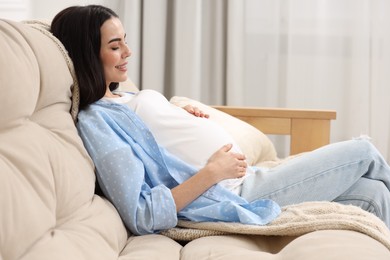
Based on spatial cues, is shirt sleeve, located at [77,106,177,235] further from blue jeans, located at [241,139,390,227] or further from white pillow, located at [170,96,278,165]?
white pillow, located at [170,96,278,165]

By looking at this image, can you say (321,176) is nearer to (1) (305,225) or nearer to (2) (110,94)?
(1) (305,225)

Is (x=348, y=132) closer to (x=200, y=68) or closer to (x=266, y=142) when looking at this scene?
(x=200, y=68)

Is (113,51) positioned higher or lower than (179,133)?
higher

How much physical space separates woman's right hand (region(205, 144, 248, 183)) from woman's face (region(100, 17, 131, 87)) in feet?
1.03

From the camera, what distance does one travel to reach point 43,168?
1.14m

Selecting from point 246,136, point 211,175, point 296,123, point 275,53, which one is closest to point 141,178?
point 211,175

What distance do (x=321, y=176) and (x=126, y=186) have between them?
53 centimetres

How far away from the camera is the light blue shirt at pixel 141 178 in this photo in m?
1.46

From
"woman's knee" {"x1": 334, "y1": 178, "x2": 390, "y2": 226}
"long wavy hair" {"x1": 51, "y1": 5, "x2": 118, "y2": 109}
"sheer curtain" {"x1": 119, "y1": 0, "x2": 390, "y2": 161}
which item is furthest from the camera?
"sheer curtain" {"x1": 119, "y1": 0, "x2": 390, "y2": 161}

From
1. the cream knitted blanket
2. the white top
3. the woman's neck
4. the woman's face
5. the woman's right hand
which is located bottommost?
the cream knitted blanket

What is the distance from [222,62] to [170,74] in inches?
10.4

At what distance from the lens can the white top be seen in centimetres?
168

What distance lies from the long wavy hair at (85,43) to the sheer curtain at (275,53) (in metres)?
1.61

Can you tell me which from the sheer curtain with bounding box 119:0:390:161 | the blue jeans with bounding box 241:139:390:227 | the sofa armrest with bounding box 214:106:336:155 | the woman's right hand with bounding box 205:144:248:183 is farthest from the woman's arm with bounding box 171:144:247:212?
the sheer curtain with bounding box 119:0:390:161
